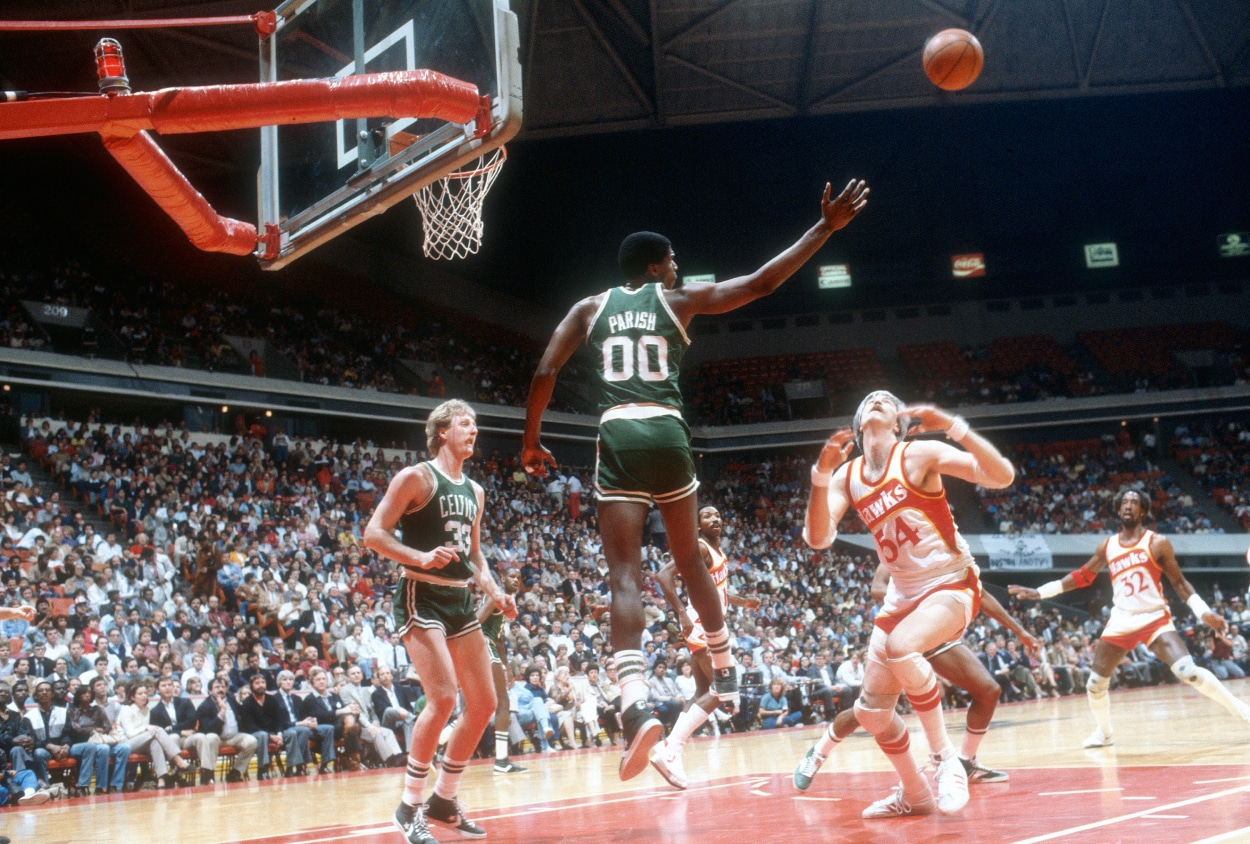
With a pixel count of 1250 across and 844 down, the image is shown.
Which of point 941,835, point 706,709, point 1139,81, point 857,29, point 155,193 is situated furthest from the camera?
point 1139,81

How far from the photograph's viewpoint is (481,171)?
8227 millimetres

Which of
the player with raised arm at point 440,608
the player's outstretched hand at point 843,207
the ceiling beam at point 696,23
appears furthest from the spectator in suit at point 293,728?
the ceiling beam at point 696,23

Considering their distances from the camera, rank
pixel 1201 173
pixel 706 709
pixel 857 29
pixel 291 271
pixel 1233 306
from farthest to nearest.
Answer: pixel 1233 306 → pixel 1201 173 → pixel 291 271 → pixel 857 29 → pixel 706 709

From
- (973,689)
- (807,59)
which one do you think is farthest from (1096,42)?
(973,689)

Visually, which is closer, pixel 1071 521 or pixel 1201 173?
pixel 1071 521

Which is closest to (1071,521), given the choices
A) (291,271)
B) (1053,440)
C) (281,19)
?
(1053,440)

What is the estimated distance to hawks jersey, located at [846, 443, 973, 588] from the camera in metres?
5.89

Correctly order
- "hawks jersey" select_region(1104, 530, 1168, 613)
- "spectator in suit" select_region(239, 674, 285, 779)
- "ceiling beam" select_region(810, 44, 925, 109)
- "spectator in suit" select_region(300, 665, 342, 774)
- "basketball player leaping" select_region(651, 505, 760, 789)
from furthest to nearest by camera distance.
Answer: "ceiling beam" select_region(810, 44, 925, 109) → "spectator in suit" select_region(300, 665, 342, 774) → "spectator in suit" select_region(239, 674, 285, 779) → "hawks jersey" select_region(1104, 530, 1168, 613) → "basketball player leaping" select_region(651, 505, 760, 789)

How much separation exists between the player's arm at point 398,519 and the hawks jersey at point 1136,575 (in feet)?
21.5

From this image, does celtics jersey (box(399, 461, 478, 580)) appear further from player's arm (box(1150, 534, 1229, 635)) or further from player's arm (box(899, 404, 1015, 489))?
player's arm (box(1150, 534, 1229, 635))

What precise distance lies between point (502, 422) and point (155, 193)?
75.0 ft

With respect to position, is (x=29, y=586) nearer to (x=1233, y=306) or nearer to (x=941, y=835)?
(x=941, y=835)

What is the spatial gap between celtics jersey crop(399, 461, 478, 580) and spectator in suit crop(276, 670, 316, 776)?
25.2ft

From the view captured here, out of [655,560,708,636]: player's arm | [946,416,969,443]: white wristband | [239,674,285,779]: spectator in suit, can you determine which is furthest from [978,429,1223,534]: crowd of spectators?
[946,416,969,443]: white wristband
